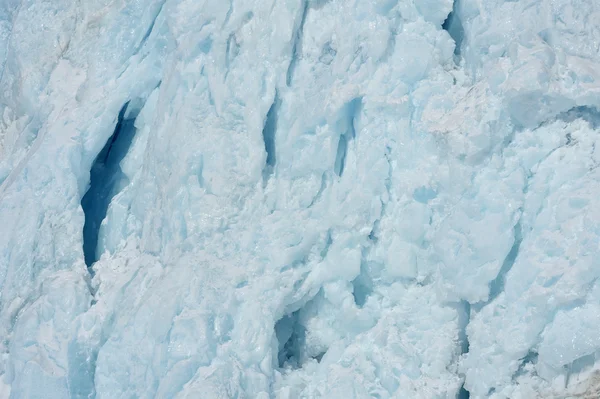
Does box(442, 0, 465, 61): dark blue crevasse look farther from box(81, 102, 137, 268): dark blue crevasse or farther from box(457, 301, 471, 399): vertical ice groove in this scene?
box(81, 102, 137, 268): dark blue crevasse

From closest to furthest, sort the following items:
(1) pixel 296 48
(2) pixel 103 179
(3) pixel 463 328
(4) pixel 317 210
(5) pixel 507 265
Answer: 1. (5) pixel 507 265
2. (3) pixel 463 328
3. (4) pixel 317 210
4. (1) pixel 296 48
5. (2) pixel 103 179

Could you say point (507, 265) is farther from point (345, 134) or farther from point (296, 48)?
point (296, 48)

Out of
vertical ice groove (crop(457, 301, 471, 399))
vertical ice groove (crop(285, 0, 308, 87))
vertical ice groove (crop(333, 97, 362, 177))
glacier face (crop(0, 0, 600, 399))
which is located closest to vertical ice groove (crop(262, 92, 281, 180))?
glacier face (crop(0, 0, 600, 399))

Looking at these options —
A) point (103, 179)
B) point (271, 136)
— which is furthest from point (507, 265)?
point (103, 179)

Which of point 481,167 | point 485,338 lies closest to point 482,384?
point 485,338

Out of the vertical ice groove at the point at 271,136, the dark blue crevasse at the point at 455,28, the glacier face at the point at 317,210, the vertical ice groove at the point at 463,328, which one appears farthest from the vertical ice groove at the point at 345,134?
the vertical ice groove at the point at 463,328
